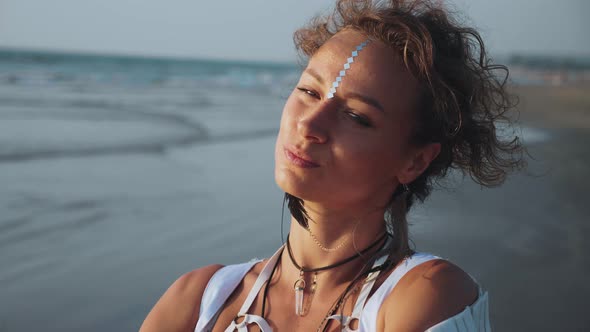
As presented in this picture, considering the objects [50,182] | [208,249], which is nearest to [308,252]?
[208,249]

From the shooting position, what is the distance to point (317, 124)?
1.80 m

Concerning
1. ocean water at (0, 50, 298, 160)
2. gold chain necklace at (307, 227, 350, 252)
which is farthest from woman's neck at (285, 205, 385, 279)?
ocean water at (0, 50, 298, 160)

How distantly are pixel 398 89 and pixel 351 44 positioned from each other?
22 centimetres

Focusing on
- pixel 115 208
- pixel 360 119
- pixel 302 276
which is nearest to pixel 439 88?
pixel 360 119

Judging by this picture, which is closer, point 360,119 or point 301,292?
point 360,119

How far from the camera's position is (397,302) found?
1687 mm

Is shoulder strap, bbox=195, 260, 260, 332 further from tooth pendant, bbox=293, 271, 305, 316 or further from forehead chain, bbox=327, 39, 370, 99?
forehead chain, bbox=327, 39, 370, 99

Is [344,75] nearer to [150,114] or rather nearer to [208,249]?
[208,249]

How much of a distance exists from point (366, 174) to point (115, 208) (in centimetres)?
392

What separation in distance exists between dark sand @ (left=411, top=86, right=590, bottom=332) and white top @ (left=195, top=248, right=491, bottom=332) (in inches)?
40.2

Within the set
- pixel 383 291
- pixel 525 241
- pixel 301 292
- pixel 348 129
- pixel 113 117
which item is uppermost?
pixel 348 129

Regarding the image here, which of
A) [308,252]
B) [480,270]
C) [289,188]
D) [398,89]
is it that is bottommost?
[480,270]

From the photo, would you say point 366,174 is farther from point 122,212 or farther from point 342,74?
point 122,212

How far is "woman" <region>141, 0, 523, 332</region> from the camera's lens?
1799 millimetres
